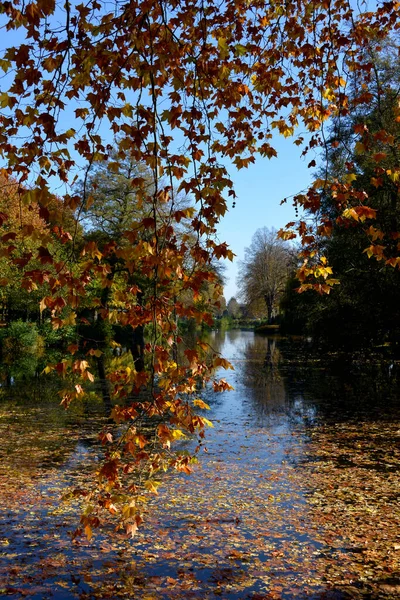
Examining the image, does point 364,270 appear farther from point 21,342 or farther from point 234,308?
point 234,308

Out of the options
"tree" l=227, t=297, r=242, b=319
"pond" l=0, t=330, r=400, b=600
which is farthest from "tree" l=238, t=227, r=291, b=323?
"pond" l=0, t=330, r=400, b=600

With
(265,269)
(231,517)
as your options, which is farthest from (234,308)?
(231,517)

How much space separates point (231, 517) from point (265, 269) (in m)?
61.3

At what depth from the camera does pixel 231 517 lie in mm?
7285

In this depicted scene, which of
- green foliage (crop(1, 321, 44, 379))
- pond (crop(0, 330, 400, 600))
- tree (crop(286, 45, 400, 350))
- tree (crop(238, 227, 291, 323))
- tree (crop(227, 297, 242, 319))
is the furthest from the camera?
tree (crop(227, 297, 242, 319))

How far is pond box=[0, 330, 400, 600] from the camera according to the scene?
5406mm

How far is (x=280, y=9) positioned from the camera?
6.88 metres

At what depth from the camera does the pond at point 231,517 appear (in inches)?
213

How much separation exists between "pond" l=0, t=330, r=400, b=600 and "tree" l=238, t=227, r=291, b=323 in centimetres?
5355

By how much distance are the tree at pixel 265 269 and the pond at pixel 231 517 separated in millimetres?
53548

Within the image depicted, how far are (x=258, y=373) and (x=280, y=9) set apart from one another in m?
19.1

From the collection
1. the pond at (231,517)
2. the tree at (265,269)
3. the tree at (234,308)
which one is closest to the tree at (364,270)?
the pond at (231,517)

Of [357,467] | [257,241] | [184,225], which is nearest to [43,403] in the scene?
[357,467]

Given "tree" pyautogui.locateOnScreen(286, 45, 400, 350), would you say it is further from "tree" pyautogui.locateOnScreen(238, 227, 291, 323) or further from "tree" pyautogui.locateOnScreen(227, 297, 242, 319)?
"tree" pyautogui.locateOnScreen(227, 297, 242, 319)
